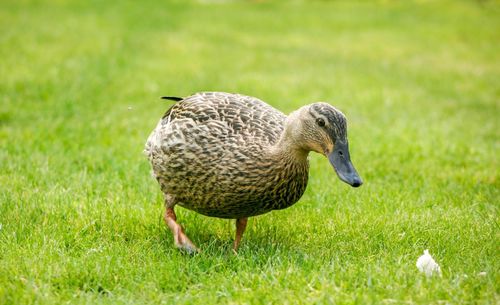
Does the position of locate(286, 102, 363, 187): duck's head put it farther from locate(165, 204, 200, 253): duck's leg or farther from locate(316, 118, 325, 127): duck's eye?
locate(165, 204, 200, 253): duck's leg

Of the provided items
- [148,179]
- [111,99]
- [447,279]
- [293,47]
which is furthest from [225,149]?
[293,47]

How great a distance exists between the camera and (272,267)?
4129 mm

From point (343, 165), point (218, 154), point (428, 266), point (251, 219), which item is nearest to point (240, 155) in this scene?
point (218, 154)

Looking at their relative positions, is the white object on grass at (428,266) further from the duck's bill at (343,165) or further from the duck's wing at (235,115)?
the duck's wing at (235,115)

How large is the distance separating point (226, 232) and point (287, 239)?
0.56 meters

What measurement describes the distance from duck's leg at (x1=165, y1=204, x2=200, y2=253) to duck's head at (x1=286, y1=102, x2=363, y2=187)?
1.04 metres

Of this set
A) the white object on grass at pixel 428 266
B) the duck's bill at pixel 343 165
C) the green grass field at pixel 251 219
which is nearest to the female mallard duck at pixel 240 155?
the duck's bill at pixel 343 165

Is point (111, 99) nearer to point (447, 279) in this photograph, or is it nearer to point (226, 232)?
point (226, 232)

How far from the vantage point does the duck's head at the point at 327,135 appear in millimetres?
3912

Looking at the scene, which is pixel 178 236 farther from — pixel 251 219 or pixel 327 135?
pixel 327 135

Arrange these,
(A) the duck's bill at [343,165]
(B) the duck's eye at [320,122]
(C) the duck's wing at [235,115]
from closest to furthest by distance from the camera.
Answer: (A) the duck's bill at [343,165]
(B) the duck's eye at [320,122]
(C) the duck's wing at [235,115]

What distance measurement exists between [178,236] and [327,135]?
131cm

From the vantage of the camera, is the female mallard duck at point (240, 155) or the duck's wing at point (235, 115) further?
the duck's wing at point (235, 115)

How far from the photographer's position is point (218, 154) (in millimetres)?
4383
